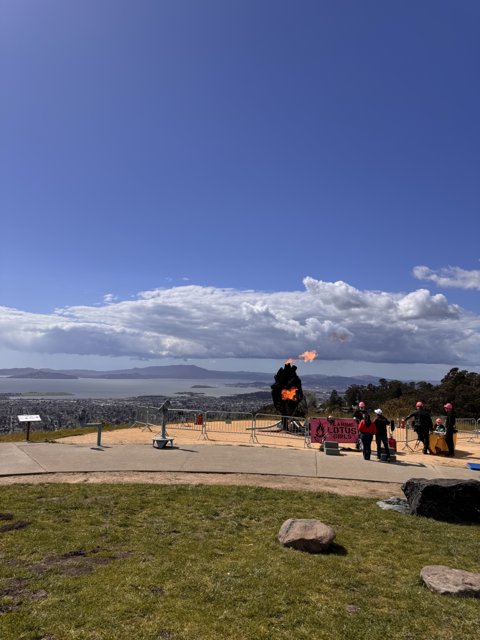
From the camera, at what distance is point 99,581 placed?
5055mm

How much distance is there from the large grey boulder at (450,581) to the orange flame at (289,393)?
20474mm

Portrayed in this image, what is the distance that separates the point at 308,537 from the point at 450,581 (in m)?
1.86

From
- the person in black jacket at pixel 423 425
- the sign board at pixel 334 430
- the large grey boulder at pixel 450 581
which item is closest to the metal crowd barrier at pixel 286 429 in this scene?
the sign board at pixel 334 430

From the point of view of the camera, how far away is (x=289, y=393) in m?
26.1

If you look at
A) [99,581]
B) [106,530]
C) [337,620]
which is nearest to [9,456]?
[106,530]

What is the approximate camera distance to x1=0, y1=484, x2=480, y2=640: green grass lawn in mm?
4281

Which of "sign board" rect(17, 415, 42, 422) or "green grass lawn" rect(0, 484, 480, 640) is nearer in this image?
"green grass lawn" rect(0, 484, 480, 640)

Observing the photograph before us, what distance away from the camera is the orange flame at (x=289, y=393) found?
26047mm


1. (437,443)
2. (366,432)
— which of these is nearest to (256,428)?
(437,443)

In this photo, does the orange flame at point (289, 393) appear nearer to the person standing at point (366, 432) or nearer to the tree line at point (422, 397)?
the tree line at point (422, 397)

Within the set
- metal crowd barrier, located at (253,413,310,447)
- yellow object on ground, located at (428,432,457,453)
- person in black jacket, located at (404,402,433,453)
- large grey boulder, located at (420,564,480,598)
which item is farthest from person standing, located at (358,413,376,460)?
large grey boulder, located at (420,564,480,598)

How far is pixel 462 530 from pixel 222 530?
4.08 meters

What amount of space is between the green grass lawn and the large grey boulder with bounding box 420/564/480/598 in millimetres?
117

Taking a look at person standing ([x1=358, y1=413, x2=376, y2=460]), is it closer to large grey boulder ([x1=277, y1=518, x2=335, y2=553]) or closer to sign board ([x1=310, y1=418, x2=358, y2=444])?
sign board ([x1=310, y1=418, x2=358, y2=444])
